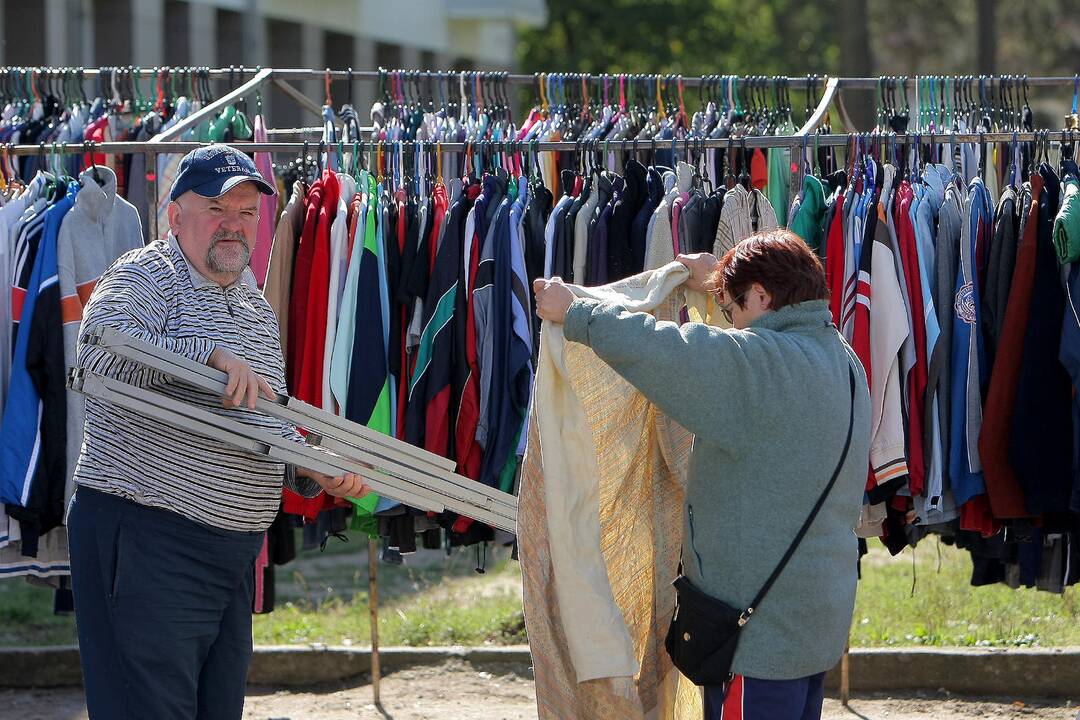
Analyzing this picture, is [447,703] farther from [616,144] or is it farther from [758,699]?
[758,699]

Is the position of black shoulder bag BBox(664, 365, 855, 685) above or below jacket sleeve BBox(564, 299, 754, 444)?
below

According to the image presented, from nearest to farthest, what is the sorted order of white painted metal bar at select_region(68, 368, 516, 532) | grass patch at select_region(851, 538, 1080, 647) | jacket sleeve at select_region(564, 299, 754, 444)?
jacket sleeve at select_region(564, 299, 754, 444) < white painted metal bar at select_region(68, 368, 516, 532) < grass patch at select_region(851, 538, 1080, 647)

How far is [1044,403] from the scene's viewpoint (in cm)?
451

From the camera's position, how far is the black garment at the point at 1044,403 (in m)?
4.50

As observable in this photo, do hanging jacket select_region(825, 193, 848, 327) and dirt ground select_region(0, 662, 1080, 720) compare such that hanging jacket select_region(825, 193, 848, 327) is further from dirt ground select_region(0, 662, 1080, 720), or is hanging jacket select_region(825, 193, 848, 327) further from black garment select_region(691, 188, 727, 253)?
dirt ground select_region(0, 662, 1080, 720)

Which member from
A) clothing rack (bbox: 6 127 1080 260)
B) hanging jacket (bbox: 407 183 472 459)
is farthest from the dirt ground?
clothing rack (bbox: 6 127 1080 260)

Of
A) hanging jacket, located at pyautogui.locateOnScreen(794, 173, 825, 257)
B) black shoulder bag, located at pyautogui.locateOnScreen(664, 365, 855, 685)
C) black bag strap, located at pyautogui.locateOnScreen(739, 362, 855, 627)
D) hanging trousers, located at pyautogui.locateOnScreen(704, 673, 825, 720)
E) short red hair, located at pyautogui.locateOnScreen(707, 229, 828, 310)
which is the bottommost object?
hanging trousers, located at pyautogui.locateOnScreen(704, 673, 825, 720)

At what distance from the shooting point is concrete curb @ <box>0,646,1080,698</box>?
5699 mm

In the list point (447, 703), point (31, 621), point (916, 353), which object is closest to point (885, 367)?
point (916, 353)

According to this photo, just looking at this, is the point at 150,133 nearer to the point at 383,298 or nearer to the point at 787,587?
the point at 383,298

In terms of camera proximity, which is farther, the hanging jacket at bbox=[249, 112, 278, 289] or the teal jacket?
the hanging jacket at bbox=[249, 112, 278, 289]

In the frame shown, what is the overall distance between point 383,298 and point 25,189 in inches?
56.5

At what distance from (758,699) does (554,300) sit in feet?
3.45

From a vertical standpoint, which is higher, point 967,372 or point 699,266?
point 699,266
